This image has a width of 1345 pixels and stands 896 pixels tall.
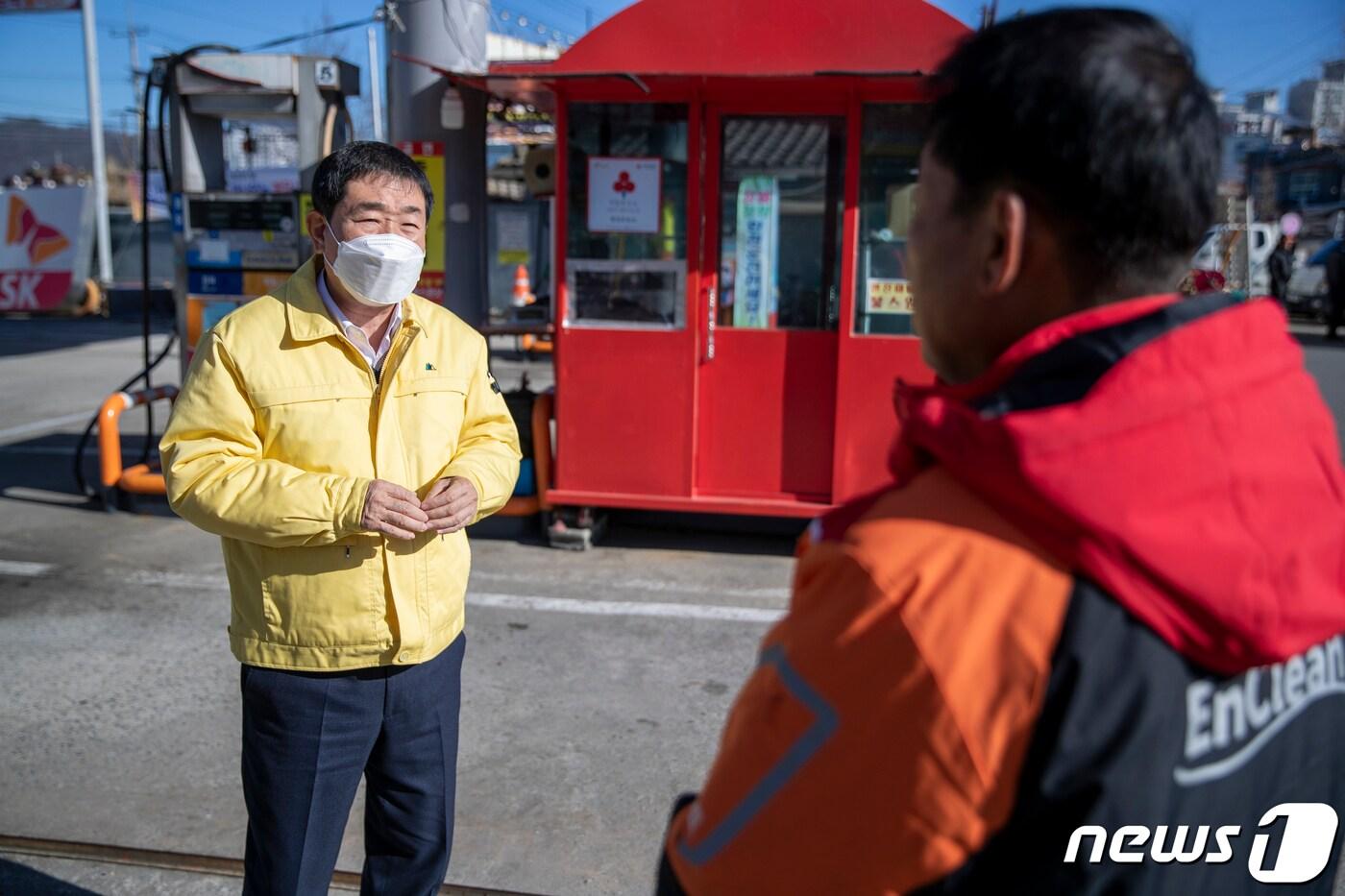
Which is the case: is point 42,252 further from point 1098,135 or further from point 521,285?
point 1098,135

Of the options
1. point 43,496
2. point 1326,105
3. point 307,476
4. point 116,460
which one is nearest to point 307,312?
point 307,476

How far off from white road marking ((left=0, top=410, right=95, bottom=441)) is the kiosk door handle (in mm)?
6823

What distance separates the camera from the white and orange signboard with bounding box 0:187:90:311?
21.0m

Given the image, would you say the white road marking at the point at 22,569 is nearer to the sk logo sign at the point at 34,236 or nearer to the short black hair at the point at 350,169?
the short black hair at the point at 350,169

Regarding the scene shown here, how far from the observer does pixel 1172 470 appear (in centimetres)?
85

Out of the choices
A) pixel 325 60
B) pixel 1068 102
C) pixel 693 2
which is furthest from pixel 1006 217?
pixel 325 60

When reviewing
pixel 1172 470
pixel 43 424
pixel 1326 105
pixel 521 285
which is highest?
pixel 1326 105

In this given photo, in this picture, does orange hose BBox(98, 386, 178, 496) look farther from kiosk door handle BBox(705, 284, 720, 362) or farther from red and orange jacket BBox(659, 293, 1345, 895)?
red and orange jacket BBox(659, 293, 1345, 895)

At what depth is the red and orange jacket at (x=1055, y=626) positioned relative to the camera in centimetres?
85

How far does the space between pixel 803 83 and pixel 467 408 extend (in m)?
3.74

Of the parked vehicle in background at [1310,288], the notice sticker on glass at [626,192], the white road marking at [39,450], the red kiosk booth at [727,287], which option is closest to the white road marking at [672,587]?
the red kiosk booth at [727,287]

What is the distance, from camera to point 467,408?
8.75 feet

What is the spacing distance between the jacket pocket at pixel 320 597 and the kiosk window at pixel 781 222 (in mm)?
4090

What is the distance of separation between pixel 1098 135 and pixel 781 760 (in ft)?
1.92
